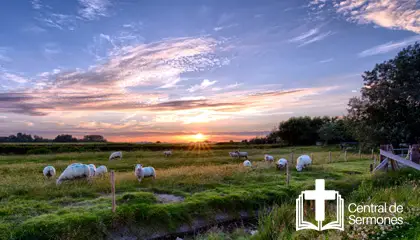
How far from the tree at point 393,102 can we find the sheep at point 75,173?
22.2m

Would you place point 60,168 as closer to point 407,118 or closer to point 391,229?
point 391,229

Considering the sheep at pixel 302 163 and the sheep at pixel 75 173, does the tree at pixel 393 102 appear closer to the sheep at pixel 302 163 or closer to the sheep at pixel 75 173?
the sheep at pixel 302 163

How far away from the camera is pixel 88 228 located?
30.2 ft

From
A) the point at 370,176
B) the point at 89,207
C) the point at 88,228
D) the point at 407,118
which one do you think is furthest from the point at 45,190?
the point at 407,118

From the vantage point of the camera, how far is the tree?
69.1ft

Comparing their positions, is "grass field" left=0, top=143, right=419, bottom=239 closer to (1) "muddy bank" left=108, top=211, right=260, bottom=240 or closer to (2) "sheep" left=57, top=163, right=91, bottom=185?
(1) "muddy bank" left=108, top=211, right=260, bottom=240

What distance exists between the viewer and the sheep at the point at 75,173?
1616cm

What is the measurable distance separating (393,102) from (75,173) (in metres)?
24.3

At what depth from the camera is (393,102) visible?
22.0 m

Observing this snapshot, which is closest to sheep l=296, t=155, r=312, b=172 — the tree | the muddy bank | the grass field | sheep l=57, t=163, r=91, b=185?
the grass field

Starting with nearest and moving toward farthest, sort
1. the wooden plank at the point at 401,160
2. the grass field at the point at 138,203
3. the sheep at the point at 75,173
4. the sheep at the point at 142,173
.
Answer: the grass field at the point at 138,203 < the wooden plank at the point at 401,160 < the sheep at the point at 75,173 < the sheep at the point at 142,173

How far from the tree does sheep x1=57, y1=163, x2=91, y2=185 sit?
2216cm

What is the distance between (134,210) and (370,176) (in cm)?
1459

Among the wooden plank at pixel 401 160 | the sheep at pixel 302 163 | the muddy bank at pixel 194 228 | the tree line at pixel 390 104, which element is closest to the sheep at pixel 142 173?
the muddy bank at pixel 194 228
